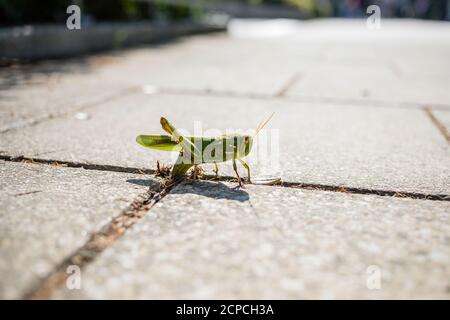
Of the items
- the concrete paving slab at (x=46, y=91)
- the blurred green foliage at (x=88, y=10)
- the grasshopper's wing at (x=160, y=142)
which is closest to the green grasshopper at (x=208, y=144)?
the grasshopper's wing at (x=160, y=142)

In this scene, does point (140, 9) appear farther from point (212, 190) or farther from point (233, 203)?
point (233, 203)

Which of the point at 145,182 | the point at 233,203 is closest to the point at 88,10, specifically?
the point at 145,182

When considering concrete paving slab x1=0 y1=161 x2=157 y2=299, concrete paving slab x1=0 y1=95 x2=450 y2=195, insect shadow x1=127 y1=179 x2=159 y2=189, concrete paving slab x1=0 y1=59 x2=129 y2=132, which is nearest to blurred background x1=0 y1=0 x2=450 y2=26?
concrete paving slab x1=0 y1=59 x2=129 y2=132

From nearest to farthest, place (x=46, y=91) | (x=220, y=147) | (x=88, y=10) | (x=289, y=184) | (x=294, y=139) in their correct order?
(x=220, y=147), (x=289, y=184), (x=294, y=139), (x=46, y=91), (x=88, y=10)

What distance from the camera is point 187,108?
243cm

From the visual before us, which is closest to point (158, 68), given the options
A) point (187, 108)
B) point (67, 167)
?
point (187, 108)

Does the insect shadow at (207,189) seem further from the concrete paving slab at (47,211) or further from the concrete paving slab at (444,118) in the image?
the concrete paving slab at (444,118)

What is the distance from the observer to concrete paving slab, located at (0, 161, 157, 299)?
32.1 inches

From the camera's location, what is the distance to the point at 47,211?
1048 mm

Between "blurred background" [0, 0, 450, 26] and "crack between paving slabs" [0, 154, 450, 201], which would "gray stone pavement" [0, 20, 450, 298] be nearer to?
"crack between paving slabs" [0, 154, 450, 201]

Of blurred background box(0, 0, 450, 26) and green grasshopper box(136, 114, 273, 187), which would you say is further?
blurred background box(0, 0, 450, 26)

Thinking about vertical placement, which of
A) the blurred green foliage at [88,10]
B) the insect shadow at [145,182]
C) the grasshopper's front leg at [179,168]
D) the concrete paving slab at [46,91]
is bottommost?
the insect shadow at [145,182]

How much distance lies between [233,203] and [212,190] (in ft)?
0.37

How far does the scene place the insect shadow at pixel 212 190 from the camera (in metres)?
1.19
